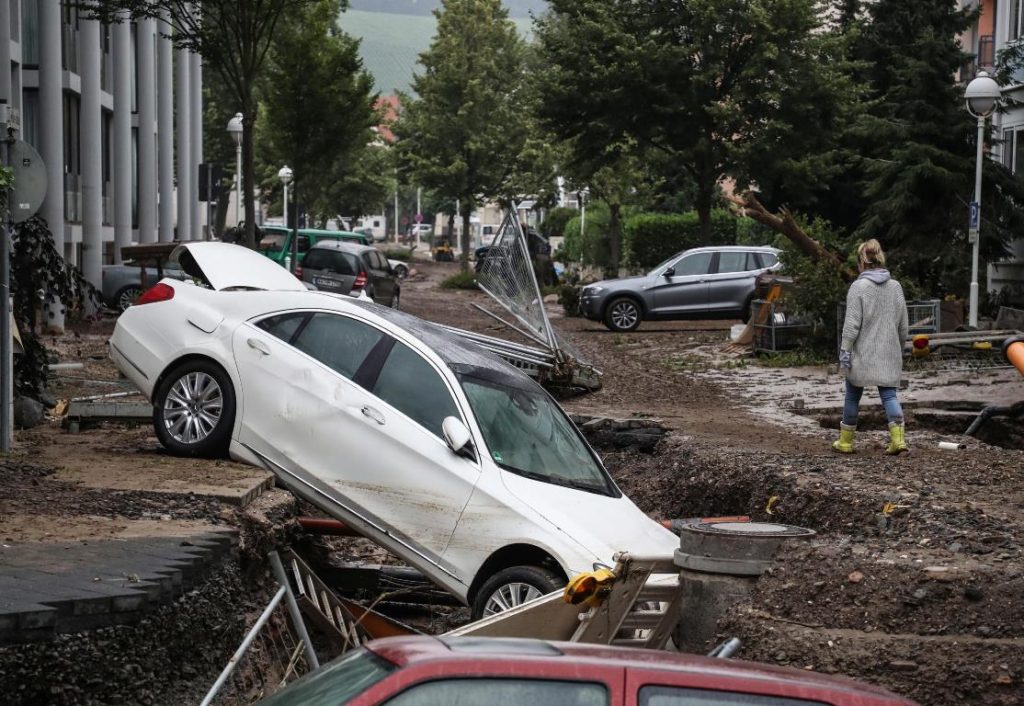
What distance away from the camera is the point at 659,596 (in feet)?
25.4

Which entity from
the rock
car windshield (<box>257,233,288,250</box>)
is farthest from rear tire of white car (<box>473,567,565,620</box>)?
car windshield (<box>257,233,288,250</box>)

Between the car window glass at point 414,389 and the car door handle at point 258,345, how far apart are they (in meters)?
1.01

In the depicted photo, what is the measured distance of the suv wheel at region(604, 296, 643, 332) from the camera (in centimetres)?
3030

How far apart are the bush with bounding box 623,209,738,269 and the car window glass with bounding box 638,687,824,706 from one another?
4341 cm

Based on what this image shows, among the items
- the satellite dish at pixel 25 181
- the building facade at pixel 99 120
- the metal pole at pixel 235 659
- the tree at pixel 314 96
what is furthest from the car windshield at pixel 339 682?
the tree at pixel 314 96

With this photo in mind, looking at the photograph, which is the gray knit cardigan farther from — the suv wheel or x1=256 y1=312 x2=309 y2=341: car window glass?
the suv wheel

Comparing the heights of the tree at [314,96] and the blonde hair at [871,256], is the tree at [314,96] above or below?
above

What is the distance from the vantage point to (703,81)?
116 ft

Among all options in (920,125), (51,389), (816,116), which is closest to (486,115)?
(816,116)

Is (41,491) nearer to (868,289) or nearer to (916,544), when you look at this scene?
(916,544)

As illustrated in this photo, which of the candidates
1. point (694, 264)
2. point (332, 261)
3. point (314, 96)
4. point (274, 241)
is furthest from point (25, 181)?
point (274, 241)

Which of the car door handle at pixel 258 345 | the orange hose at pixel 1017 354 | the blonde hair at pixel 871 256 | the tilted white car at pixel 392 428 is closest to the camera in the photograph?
the tilted white car at pixel 392 428

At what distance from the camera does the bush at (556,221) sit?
7681cm

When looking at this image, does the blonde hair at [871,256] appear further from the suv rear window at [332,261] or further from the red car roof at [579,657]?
the suv rear window at [332,261]
